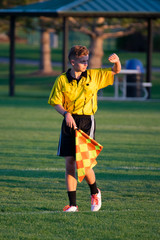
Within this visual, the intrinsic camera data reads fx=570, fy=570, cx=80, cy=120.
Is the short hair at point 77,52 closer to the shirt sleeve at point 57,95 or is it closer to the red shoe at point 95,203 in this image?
the shirt sleeve at point 57,95

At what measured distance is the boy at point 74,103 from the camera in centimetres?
588

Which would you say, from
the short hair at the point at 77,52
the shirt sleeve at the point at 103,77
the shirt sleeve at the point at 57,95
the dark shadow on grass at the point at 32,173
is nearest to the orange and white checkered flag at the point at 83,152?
the shirt sleeve at the point at 57,95

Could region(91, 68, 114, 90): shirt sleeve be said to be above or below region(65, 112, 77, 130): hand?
above

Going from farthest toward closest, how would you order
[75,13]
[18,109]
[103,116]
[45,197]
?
[75,13], [18,109], [103,116], [45,197]

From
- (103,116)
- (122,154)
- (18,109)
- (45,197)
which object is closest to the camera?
(45,197)

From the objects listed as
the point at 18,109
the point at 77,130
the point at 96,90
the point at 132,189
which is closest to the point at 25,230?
the point at 77,130

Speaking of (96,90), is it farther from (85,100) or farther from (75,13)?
(75,13)

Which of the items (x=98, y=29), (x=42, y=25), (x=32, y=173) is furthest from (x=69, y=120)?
(x=42, y=25)

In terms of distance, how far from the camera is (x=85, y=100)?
5.97 meters

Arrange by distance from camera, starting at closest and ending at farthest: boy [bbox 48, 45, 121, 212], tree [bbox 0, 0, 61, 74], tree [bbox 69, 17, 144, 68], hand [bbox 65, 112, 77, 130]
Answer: hand [bbox 65, 112, 77, 130], boy [bbox 48, 45, 121, 212], tree [bbox 69, 17, 144, 68], tree [bbox 0, 0, 61, 74]

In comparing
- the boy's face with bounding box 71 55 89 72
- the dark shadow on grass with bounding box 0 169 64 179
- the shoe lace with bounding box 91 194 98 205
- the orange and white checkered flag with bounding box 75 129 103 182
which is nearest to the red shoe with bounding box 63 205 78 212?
the shoe lace with bounding box 91 194 98 205

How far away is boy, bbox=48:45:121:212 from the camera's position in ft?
19.3

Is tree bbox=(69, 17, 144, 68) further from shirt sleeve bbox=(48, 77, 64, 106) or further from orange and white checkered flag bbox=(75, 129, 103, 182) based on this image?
orange and white checkered flag bbox=(75, 129, 103, 182)

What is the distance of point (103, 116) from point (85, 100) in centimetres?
1082
